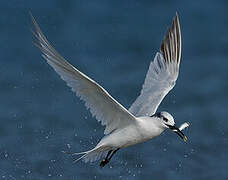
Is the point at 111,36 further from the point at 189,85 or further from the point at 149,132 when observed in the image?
the point at 149,132

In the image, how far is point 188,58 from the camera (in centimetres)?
1398

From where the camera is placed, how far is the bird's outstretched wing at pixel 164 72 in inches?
407

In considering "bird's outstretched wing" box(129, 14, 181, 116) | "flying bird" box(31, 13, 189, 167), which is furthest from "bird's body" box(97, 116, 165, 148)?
"bird's outstretched wing" box(129, 14, 181, 116)

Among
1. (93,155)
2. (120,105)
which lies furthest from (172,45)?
(120,105)

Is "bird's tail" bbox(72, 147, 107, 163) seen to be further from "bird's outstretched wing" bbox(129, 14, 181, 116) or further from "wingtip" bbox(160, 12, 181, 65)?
"wingtip" bbox(160, 12, 181, 65)

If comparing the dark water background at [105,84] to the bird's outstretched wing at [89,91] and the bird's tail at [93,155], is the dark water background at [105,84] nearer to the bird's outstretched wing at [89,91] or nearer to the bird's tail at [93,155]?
the bird's tail at [93,155]

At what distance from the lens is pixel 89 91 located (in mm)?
8969

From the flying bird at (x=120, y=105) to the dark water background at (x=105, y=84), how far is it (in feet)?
3.69

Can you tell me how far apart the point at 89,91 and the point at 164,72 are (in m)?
2.01

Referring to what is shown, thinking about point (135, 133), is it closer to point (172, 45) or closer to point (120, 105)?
point (120, 105)

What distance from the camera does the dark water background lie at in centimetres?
1117

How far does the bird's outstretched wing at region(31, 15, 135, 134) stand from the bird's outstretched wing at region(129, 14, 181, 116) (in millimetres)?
898

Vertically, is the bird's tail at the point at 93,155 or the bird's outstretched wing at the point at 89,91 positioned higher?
the bird's outstretched wing at the point at 89,91

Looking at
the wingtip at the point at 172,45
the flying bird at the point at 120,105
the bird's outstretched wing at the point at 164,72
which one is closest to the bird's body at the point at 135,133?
the flying bird at the point at 120,105
